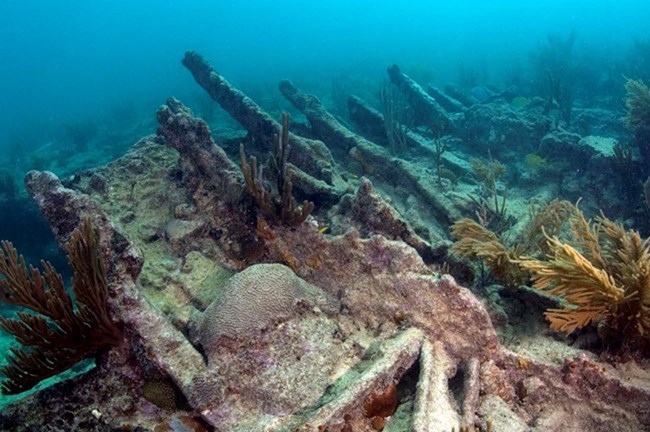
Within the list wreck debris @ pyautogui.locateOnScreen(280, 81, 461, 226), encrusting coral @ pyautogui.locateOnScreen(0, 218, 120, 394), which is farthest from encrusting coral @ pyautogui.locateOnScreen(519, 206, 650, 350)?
wreck debris @ pyautogui.locateOnScreen(280, 81, 461, 226)

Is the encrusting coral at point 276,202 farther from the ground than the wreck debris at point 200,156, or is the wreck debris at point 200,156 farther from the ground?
the wreck debris at point 200,156

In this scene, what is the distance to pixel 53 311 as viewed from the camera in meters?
Result: 3.06

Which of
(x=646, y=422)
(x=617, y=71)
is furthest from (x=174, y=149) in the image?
(x=617, y=71)

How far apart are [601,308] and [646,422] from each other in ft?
2.86

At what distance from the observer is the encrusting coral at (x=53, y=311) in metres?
3.02

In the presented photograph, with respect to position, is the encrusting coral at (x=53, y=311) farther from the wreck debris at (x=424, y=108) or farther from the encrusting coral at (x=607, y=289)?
the wreck debris at (x=424, y=108)

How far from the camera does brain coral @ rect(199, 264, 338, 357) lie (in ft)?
11.6

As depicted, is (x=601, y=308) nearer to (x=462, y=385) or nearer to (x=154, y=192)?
(x=462, y=385)

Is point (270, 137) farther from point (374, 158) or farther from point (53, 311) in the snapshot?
point (53, 311)

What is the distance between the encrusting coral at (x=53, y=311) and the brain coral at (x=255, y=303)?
85cm

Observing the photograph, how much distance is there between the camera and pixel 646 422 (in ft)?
9.61

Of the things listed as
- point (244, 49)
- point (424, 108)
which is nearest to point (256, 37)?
point (244, 49)

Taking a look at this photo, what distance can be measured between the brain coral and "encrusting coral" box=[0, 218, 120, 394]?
85 centimetres

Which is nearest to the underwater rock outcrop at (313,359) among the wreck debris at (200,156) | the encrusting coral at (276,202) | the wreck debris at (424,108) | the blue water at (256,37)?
the encrusting coral at (276,202)
